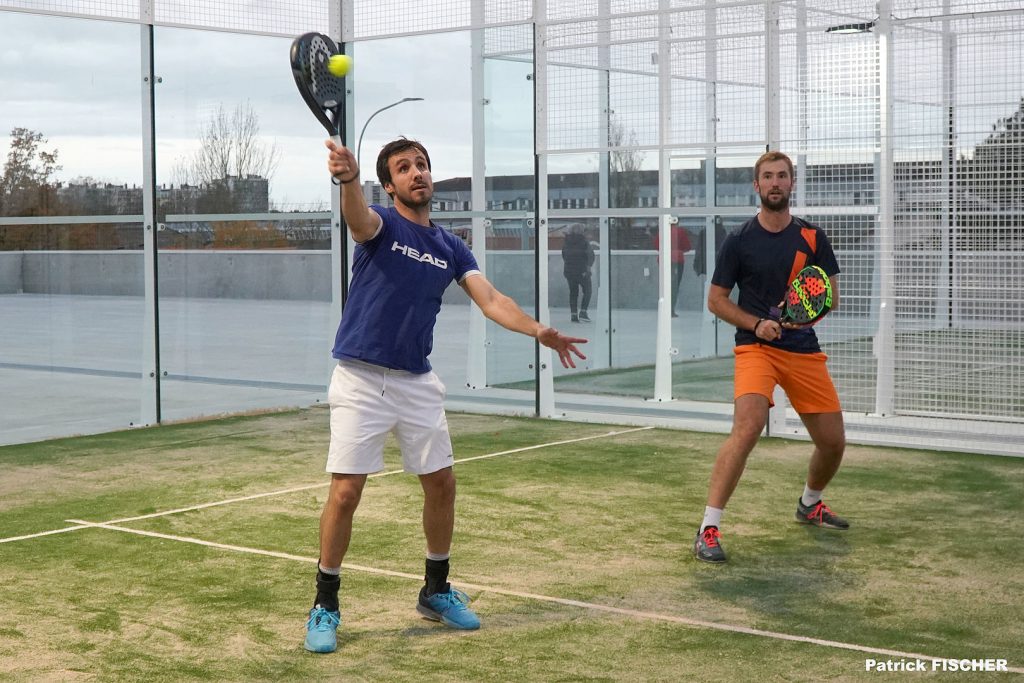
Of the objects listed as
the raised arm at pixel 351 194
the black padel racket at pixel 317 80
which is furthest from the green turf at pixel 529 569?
the black padel racket at pixel 317 80

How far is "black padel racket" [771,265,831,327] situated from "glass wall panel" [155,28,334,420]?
21.0ft

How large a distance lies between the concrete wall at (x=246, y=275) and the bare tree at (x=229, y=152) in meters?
0.67

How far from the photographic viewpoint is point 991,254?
32.3 ft

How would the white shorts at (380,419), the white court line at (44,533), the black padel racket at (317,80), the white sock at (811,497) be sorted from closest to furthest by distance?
1. the black padel racket at (317,80)
2. the white shorts at (380,419)
3. the white court line at (44,533)
4. the white sock at (811,497)

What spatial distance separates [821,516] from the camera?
7266mm

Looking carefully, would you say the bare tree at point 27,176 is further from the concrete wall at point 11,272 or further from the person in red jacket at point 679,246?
the person in red jacket at point 679,246

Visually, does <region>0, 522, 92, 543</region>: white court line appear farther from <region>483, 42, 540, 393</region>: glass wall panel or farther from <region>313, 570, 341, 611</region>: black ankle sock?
<region>483, 42, 540, 393</region>: glass wall panel

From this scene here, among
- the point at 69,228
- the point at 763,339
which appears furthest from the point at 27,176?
the point at 763,339

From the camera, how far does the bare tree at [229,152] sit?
11539 millimetres

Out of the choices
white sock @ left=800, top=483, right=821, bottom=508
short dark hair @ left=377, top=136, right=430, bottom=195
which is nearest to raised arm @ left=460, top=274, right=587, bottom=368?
short dark hair @ left=377, top=136, right=430, bottom=195

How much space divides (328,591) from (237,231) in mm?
7145

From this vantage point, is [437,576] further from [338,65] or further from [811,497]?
[811,497]

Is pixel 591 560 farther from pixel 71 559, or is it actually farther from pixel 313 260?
pixel 313 260

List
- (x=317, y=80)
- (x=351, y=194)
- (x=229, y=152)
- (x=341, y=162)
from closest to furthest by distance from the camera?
1. (x=341, y=162)
2. (x=351, y=194)
3. (x=317, y=80)
4. (x=229, y=152)
